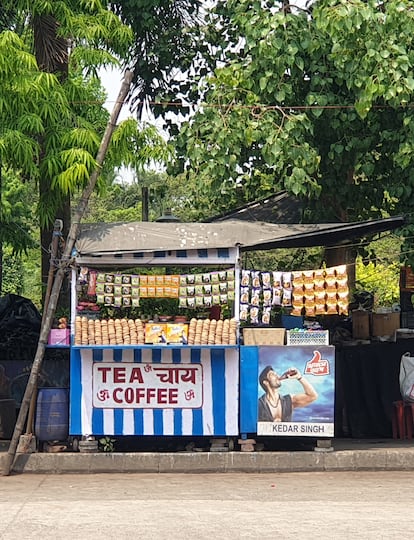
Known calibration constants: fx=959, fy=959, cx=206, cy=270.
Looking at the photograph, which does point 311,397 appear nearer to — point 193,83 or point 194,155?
point 194,155

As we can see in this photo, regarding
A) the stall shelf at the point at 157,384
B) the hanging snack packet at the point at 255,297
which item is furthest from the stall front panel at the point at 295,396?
the hanging snack packet at the point at 255,297

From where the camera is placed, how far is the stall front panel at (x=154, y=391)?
10828mm

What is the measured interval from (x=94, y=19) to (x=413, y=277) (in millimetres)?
6213

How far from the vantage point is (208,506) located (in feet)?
28.3

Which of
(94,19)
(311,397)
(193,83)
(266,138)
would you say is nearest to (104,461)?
(311,397)

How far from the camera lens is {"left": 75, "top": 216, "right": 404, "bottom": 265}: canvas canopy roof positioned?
10711mm

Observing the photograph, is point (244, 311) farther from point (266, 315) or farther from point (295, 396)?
point (295, 396)

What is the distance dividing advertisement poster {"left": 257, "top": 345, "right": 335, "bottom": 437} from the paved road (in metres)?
0.54

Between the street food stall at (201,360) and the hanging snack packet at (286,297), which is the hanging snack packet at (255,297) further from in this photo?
the hanging snack packet at (286,297)

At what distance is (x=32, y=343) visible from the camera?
44.3 ft

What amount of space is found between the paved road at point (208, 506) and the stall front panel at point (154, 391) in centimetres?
58

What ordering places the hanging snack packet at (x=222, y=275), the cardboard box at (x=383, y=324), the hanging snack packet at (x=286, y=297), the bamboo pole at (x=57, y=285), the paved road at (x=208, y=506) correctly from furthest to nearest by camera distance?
the cardboard box at (x=383, y=324)
the hanging snack packet at (x=286, y=297)
the hanging snack packet at (x=222, y=275)
the bamboo pole at (x=57, y=285)
the paved road at (x=208, y=506)

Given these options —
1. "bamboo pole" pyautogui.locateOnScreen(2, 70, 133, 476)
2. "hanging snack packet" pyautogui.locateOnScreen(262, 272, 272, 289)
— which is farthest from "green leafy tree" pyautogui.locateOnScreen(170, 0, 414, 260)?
"bamboo pole" pyautogui.locateOnScreen(2, 70, 133, 476)

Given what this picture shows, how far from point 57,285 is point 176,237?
4.71ft
